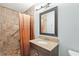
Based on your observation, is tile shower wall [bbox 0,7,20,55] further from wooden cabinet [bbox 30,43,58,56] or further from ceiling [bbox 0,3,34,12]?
wooden cabinet [bbox 30,43,58,56]

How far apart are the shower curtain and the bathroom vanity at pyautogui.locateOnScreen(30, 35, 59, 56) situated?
59mm

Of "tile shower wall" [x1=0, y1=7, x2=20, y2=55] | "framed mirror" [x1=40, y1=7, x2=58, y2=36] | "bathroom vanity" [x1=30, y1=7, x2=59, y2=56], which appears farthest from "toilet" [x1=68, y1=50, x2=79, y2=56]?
"tile shower wall" [x1=0, y1=7, x2=20, y2=55]

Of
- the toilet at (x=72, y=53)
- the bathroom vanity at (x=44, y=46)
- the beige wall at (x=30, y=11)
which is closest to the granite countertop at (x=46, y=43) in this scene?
the bathroom vanity at (x=44, y=46)

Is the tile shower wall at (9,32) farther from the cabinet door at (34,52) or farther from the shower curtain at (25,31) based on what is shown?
the cabinet door at (34,52)

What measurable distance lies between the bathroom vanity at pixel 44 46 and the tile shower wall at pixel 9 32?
19cm

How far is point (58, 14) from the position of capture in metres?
1.31

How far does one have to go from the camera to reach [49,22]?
134 centimetres

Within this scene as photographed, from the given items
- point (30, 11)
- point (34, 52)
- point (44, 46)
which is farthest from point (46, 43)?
point (30, 11)

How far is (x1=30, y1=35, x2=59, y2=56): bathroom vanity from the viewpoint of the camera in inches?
51.6

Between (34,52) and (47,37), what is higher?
(47,37)

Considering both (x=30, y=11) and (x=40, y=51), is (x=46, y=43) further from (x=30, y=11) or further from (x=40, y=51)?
(x=30, y=11)

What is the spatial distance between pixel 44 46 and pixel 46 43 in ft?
0.15

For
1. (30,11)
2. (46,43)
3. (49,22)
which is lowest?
(46,43)

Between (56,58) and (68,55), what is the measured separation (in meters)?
0.14
